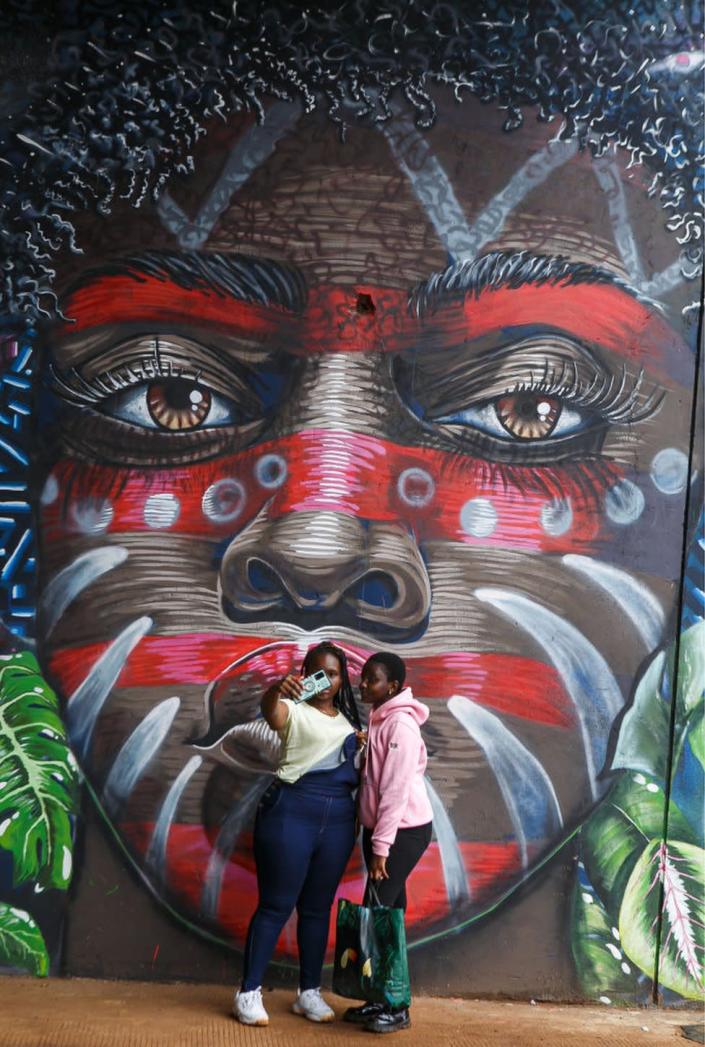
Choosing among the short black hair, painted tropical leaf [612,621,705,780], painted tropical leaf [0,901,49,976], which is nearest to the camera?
the short black hair

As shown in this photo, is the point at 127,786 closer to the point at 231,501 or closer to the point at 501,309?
the point at 231,501

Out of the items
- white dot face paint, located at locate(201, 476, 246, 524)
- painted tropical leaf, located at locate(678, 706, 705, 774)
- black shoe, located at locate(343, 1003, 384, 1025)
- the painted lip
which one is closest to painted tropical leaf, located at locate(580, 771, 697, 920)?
painted tropical leaf, located at locate(678, 706, 705, 774)

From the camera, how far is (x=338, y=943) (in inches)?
243

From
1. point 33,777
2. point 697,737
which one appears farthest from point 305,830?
point 697,737

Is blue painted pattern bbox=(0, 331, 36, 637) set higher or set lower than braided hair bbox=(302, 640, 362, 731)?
higher

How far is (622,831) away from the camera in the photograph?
272 inches

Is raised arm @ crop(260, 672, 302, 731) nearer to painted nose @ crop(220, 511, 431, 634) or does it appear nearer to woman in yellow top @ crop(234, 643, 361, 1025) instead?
woman in yellow top @ crop(234, 643, 361, 1025)

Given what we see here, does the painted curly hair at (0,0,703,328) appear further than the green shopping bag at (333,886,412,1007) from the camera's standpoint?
Yes

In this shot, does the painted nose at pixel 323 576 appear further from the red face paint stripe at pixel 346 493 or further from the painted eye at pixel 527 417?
the painted eye at pixel 527 417

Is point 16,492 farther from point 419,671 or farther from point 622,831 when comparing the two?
point 622,831

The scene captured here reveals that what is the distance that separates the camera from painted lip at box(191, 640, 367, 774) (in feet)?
22.4

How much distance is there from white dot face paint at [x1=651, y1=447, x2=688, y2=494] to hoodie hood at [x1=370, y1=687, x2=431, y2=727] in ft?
6.02

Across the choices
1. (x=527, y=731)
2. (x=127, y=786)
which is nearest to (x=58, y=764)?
(x=127, y=786)

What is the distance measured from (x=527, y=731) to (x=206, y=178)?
132 inches
